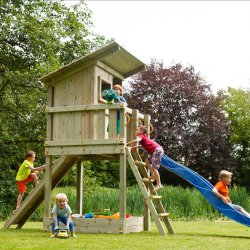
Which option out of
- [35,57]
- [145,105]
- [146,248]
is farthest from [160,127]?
[146,248]

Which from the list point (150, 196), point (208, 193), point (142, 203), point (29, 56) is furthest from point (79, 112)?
point (29, 56)

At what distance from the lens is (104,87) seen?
11.6m

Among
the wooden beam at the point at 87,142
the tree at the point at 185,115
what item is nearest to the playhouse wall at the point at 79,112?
the wooden beam at the point at 87,142

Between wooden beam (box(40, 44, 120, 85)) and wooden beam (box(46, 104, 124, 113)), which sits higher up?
wooden beam (box(40, 44, 120, 85))

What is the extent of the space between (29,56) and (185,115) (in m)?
13.6

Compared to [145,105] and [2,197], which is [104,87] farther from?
[145,105]

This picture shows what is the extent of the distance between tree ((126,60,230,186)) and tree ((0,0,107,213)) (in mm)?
10792

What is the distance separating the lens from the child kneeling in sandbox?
8.48 metres

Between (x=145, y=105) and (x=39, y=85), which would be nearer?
(x=39, y=85)

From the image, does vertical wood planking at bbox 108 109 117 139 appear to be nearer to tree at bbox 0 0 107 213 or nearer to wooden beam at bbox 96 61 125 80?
wooden beam at bbox 96 61 125 80

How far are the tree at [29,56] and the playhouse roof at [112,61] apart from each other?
598 cm

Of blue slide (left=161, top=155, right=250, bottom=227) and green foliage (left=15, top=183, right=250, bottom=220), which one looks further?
green foliage (left=15, top=183, right=250, bottom=220)

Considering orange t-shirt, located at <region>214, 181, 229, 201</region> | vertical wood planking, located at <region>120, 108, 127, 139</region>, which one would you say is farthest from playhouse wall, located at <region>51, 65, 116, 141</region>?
orange t-shirt, located at <region>214, 181, 229, 201</region>

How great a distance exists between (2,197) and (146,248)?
12126mm
